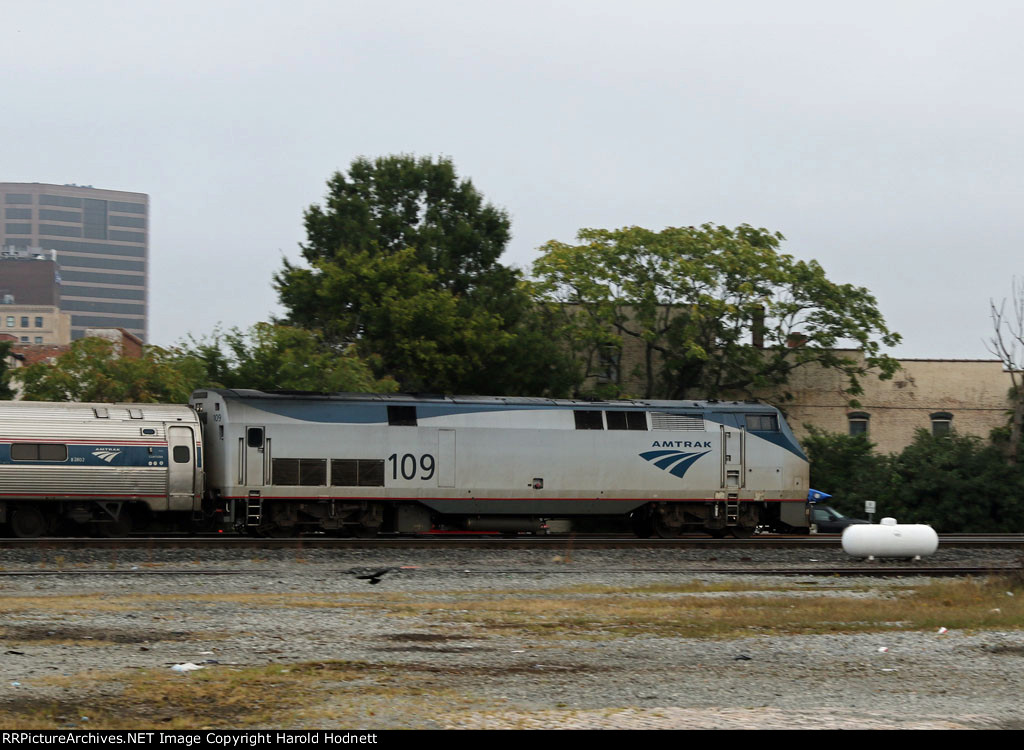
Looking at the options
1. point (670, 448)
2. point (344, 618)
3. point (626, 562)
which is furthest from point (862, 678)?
point (670, 448)

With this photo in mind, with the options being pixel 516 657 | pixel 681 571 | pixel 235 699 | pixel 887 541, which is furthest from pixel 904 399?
pixel 235 699

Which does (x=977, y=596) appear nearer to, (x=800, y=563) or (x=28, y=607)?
(x=800, y=563)

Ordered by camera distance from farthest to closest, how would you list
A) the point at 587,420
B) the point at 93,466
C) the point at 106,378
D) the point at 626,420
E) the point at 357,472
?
the point at 106,378 < the point at 626,420 < the point at 587,420 < the point at 357,472 < the point at 93,466

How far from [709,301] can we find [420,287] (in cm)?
1306

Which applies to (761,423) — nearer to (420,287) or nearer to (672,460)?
(672,460)

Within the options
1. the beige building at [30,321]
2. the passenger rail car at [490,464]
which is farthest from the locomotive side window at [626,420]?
the beige building at [30,321]

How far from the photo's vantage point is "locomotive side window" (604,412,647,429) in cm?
3294

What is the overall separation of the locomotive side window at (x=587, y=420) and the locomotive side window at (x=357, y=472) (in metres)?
5.60

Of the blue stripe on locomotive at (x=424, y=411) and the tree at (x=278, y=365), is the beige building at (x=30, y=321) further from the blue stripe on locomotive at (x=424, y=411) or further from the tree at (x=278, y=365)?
the blue stripe on locomotive at (x=424, y=411)

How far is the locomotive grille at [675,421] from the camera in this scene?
33.2 m

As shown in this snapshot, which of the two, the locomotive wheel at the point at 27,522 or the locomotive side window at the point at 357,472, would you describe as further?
the locomotive side window at the point at 357,472

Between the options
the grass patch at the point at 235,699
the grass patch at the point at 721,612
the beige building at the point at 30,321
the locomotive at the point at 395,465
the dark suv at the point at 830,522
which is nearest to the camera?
the grass patch at the point at 235,699

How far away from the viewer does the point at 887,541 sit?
26406 millimetres

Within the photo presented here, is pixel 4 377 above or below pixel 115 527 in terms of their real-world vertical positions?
above
